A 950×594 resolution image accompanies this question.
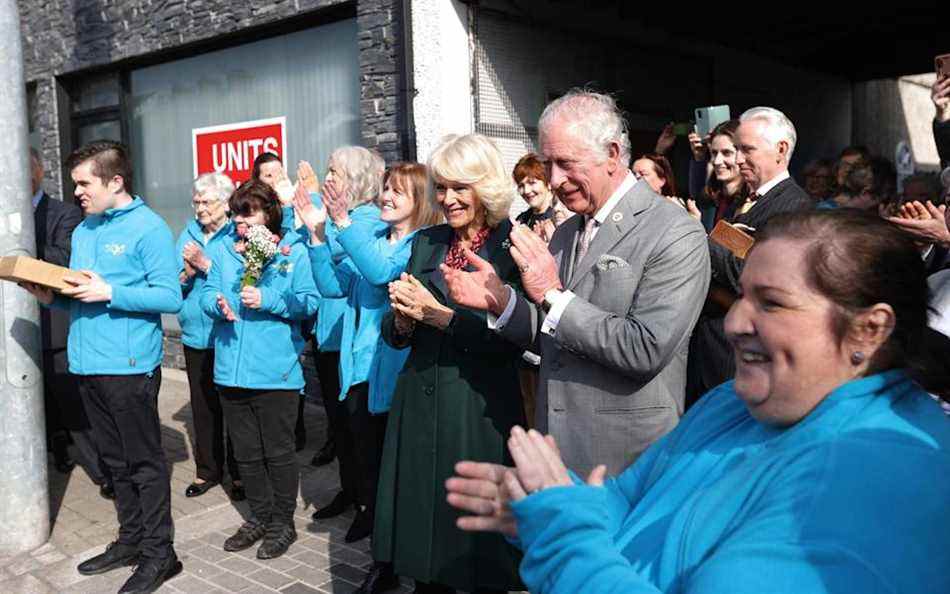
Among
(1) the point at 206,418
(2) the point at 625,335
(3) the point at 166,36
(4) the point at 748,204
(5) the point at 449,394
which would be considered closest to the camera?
(2) the point at 625,335

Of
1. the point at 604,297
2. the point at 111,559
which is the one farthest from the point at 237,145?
the point at 604,297

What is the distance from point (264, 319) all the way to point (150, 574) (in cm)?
136

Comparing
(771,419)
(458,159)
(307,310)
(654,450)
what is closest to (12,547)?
(307,310)

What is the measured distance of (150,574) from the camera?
395cm

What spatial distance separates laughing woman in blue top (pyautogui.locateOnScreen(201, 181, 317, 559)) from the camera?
4273 mm

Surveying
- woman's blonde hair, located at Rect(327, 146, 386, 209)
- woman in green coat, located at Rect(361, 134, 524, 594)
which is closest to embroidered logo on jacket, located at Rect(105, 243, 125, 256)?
woman's blonde hair, located at Rect(327, 146, 386, 209)

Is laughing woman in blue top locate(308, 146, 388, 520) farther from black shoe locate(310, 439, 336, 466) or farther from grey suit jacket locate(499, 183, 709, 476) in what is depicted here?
grey suit jacket locate(499, 183, 709, 476)

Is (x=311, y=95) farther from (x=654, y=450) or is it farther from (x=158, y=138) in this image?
(x=654, y=450)

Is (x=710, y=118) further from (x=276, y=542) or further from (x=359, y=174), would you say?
(x=276, y=542)

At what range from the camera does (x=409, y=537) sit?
3154 mm

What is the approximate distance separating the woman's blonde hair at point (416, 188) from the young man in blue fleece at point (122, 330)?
49.2 inches

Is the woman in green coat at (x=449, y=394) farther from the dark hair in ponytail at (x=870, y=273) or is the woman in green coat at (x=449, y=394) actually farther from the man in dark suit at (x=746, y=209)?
the dark hair in ponytail at (x=870, y=273)

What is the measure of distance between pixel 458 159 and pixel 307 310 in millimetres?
1647

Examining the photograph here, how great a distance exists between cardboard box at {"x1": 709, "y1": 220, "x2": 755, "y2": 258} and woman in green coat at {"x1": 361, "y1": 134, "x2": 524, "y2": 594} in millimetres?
774
